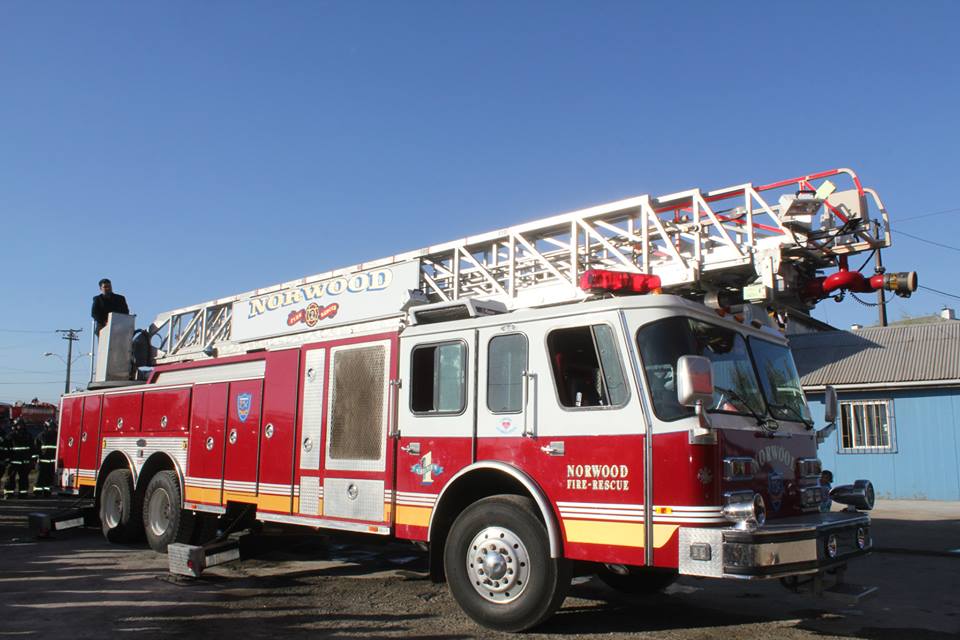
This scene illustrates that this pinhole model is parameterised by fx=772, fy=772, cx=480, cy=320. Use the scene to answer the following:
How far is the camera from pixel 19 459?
16672 millimetres

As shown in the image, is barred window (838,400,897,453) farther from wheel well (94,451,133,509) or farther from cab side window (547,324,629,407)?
wheel well (94,451,133,509)

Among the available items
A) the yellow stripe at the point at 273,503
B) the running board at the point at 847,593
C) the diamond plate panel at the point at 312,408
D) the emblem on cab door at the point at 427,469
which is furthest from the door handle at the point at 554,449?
the yellow stripe at the point at 273,503

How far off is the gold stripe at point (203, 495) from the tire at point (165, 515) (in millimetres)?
234

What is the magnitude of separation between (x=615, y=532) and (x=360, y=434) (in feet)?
8.95

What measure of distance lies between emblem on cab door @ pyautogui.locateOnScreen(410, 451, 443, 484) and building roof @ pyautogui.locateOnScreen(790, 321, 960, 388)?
14832 mm

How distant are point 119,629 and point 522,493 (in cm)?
314

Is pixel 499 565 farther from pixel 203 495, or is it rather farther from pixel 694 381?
pixel 203 495

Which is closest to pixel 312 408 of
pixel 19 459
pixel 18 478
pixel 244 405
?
pixel 244 405

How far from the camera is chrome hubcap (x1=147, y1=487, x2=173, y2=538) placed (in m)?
9.23

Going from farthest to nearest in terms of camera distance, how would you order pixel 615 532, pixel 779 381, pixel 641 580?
1. pixel 641 580
2. pixel 779 381
3. pixel 615 532

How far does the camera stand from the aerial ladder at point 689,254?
6793 mm

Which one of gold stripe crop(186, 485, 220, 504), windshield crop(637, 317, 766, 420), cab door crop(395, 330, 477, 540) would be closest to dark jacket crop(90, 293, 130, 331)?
gold stripe crop(186, 485, 220, 504)

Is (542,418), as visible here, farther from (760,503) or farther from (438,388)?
(760,503)

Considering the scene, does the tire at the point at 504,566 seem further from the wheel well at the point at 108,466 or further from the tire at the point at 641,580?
the wheel well at the point at 108,466
